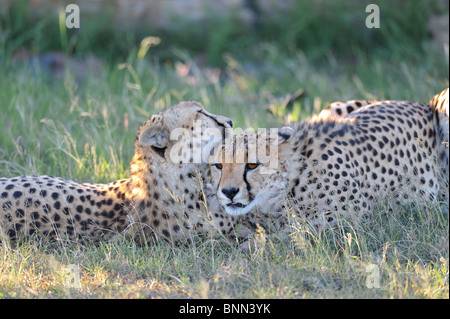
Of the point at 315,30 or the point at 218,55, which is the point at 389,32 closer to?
the point at 315,30

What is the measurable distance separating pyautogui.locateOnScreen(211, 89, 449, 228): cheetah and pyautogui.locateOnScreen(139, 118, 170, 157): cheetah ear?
39 cm

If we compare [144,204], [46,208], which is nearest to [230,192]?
[144,204]

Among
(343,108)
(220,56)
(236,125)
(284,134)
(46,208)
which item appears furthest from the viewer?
(220,56)

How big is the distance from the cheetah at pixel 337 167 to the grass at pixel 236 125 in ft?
0.59

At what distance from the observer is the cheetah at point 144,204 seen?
440 cm

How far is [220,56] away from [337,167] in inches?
180

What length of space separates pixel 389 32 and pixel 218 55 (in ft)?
6.93

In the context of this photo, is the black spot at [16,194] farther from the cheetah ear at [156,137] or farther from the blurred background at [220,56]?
the blurred background at [220,56]

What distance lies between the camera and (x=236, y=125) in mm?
6023

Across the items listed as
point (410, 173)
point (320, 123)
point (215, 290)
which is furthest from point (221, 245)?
point (410, 173)

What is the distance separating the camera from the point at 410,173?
4629 millimetres

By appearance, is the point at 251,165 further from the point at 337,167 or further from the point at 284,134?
the point at 337,167
